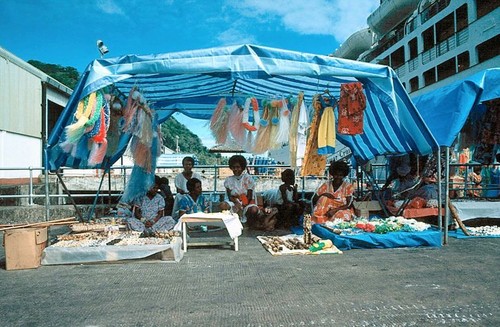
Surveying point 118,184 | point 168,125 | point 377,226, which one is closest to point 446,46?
point 118,184

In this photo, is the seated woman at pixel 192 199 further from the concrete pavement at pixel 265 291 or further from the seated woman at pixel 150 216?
the concrete pavement at pixel 265 291

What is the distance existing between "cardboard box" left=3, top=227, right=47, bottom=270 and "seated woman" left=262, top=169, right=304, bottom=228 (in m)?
4.48

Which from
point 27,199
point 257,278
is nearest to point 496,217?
point 257,278

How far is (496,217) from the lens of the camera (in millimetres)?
7742

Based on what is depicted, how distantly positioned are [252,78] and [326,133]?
5.41 ft

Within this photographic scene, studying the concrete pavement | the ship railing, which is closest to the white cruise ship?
the ship railing

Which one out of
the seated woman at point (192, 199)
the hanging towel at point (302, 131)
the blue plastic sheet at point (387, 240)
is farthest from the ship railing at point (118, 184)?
the blue plastic sheet at point (387, 240)

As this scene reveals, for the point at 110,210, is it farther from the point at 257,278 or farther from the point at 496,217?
the point at 496,217

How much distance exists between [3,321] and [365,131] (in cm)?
Result: 696

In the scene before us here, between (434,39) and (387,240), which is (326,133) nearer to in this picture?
(387,240)

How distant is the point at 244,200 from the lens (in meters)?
7.78

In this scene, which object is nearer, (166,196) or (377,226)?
(377,226)

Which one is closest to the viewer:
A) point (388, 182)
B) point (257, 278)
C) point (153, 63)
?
point (257, 278)

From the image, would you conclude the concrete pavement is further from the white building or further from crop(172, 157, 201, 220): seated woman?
the white building
